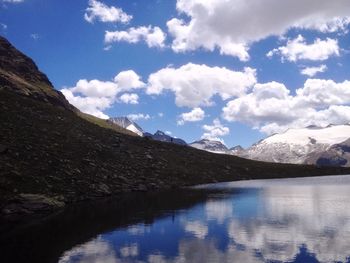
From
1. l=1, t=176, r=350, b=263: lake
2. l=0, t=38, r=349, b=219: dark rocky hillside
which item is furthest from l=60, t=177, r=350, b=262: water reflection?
l=0, t=38, r=349, b=219: dark rocky hillside

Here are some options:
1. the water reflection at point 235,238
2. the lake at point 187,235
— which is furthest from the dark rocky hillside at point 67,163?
the water reflection at point 235,238

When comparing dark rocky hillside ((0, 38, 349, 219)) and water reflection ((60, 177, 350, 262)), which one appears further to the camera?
dark rocky hillside ((0, 38, 349, 219))

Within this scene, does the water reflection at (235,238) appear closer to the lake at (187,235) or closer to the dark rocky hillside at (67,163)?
the lake at (187,235)

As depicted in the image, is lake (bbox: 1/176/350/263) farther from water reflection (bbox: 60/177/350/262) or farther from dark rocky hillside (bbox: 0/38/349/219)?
dark rocky hillside (bbox: 0/38/349/219)

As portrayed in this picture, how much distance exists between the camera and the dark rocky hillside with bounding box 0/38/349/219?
7300 cm

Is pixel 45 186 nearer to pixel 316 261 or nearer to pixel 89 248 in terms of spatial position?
pixel 89 248

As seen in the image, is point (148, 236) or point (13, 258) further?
point (148, 236)

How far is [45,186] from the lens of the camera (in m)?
77.6

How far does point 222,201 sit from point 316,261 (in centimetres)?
5019

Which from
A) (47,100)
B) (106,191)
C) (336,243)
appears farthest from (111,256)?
(47,100)

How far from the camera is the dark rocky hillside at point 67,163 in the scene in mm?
73000

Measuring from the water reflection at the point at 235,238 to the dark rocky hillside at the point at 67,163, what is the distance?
2365 centimetres

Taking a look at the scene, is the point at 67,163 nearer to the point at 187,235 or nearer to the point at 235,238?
the point at 187,235

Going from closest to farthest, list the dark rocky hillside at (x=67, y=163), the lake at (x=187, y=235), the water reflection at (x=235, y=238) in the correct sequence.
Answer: the water reflection at (x=235, y=238) → the lake at (x=187, y=235) → the dark rocky hillside at (x=67, y=163)
